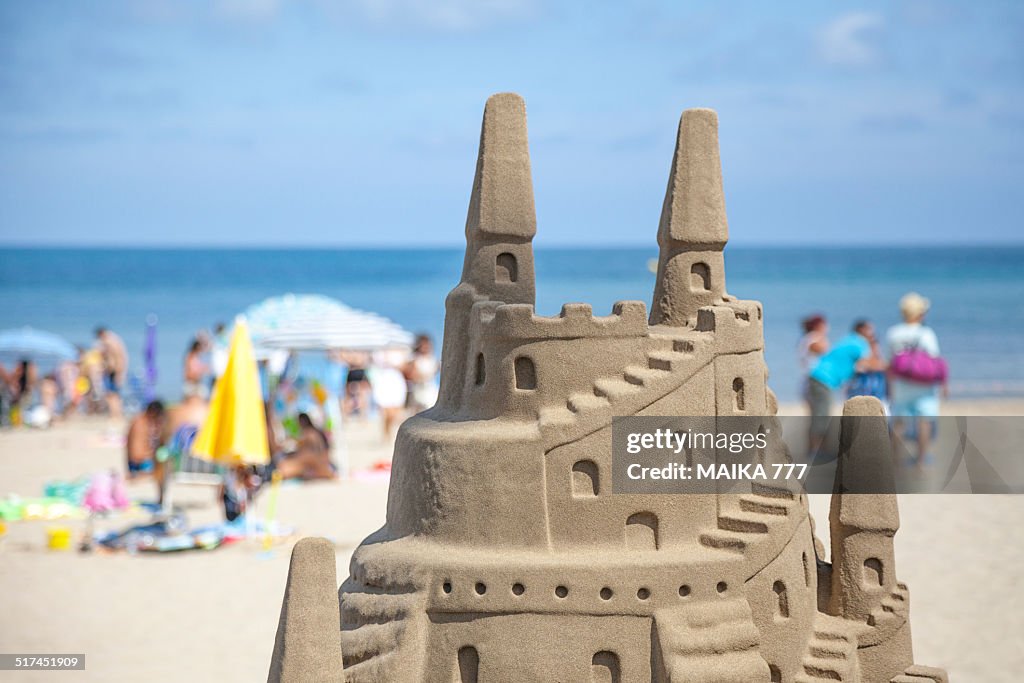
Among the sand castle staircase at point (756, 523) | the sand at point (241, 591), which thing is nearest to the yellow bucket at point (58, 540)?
the sand at point (241, 591)

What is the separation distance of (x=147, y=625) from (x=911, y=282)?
9504cm

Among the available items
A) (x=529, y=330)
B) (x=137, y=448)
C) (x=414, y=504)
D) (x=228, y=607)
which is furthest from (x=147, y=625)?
(x=529, y=330)

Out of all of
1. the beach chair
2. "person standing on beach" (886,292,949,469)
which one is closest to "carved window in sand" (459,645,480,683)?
"person standing on beach" (886,292,949,469)

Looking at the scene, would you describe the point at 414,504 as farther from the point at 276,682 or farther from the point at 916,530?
the point at 916,530

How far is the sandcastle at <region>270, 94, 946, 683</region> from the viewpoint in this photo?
7.60 m

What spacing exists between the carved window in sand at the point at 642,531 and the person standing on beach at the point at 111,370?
23141mm

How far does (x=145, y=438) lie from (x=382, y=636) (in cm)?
1134

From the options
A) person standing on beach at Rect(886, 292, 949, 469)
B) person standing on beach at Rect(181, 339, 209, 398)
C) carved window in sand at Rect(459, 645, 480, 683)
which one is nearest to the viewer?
carved window in sand at Rect(459, 645, 480, 683)

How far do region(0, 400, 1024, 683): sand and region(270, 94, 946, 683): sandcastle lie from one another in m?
4.35

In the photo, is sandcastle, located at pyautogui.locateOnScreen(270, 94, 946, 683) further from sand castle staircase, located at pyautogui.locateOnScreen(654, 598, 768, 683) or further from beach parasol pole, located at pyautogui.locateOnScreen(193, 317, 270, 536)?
beach parasol pole, located at pyautogui.locateOnScreen(193, 317, 270, 536)

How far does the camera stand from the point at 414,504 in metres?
8.25

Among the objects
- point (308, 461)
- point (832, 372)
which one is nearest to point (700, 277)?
point (832, 372)

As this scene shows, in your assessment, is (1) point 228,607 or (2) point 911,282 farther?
(2) point 911,282

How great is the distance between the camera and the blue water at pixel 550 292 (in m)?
50.4
